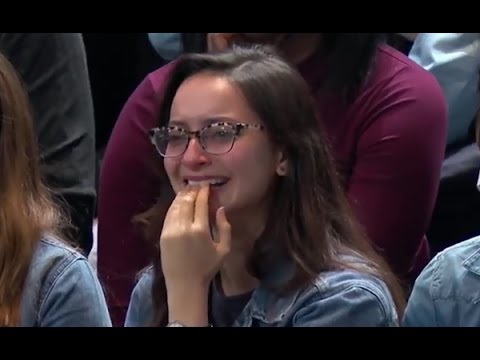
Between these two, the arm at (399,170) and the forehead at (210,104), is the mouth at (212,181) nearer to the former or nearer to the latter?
the forehead at (210,104)

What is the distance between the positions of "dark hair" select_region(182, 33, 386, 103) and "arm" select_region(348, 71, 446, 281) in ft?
0.15

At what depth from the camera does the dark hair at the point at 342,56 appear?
1801mm

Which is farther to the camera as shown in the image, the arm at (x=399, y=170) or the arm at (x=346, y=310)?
the arm at (x=399, y=170)

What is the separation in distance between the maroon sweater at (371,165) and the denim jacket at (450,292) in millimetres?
323

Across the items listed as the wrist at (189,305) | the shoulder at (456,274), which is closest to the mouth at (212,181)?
the wrist at (189,305)

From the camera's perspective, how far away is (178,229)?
1473 millimetres

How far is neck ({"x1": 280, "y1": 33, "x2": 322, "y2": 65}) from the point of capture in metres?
1.82

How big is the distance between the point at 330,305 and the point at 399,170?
1.35ft

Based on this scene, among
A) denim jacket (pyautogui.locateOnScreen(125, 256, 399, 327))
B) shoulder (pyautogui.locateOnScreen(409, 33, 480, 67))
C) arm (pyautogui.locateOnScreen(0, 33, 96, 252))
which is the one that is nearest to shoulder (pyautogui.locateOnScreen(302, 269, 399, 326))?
denim jacket (pyautogui.locateOnScreen(125, 256, 399, 327))

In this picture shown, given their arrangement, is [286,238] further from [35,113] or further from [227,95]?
[35,113]

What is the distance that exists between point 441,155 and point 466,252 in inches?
16.9

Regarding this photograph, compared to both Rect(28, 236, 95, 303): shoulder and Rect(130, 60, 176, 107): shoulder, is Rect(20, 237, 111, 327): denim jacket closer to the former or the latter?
Rect(28, 236, 95, 303): shoulder

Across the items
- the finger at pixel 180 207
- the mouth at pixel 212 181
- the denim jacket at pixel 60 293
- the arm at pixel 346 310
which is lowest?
the arm at pixel 346 310
